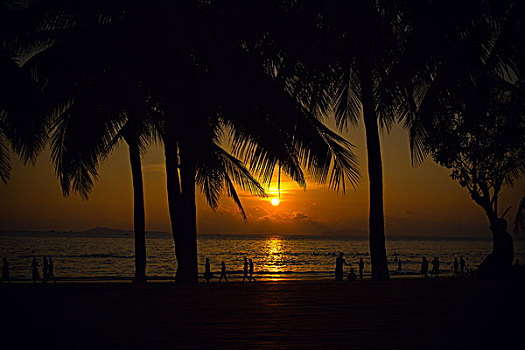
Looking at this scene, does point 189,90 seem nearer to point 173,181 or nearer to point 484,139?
point 173,181

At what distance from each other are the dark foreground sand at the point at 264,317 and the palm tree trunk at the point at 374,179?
14.5 ft

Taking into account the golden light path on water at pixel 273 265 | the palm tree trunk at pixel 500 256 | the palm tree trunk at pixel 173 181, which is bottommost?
the golden light path on water at pixel 273 265

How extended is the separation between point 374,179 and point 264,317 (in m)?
7.11

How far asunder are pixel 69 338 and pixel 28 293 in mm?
2412

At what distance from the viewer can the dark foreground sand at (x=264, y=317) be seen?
4.19 metres

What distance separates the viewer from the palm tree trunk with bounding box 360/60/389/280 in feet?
38.1

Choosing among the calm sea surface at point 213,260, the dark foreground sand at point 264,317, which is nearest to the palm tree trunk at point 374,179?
the dark foreground sand at point 264,317

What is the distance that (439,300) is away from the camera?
6156 mm

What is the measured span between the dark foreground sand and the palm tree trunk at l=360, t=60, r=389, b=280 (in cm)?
442

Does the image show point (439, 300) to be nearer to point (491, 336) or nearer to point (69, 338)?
point (491, 336)

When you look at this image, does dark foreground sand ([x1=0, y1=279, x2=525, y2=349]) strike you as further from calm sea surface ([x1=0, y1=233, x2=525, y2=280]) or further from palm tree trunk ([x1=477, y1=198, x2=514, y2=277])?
calm sea surface ([x1=0, y1=233, x2=525, y2=280])

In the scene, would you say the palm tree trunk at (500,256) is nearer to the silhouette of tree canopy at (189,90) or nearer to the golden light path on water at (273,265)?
the silhouette of tree canopy at (189,90)

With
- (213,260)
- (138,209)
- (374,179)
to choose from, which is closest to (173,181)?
(138,209)

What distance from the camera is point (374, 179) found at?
38.2 feet
